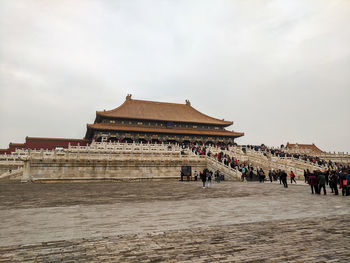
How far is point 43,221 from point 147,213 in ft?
8.35

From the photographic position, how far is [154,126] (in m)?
41.9

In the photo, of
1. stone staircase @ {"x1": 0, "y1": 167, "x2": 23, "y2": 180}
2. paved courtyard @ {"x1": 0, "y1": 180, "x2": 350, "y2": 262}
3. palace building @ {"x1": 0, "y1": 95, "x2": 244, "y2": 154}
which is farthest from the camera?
palace building @ {"x1": 0, "y1": 95, "x2": 244, "y2": 154}

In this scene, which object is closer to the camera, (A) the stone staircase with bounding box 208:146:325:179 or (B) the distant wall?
(B) the distant wall

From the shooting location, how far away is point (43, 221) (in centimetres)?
568

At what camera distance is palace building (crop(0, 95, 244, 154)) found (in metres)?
37.4

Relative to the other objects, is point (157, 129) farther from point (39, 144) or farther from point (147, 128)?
point (39, 144)

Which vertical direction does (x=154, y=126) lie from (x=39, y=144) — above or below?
above

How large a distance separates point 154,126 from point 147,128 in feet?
5.46

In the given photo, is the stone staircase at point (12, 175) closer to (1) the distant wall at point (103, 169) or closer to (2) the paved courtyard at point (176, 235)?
(1) the distant wall at point (103, 169)

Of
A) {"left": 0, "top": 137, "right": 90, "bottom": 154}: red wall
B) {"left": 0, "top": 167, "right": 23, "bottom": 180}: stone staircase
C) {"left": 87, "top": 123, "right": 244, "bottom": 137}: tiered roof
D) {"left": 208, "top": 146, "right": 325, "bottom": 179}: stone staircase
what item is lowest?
{"left": 0, "top": 167, "right": 23, "bottom": 180}: stone staircase

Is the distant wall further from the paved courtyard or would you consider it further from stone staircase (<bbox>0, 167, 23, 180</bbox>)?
the paved courtyard

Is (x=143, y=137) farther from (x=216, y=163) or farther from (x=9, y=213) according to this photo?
(x=9, y=213)

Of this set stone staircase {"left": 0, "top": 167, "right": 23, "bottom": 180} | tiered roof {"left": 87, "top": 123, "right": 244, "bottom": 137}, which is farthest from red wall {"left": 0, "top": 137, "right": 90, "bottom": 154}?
stone staircase {"left": 0, "top": 167, "right": 23, "bottom": 180}

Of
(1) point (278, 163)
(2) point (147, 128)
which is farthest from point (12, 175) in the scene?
(1) point (278, 163)
